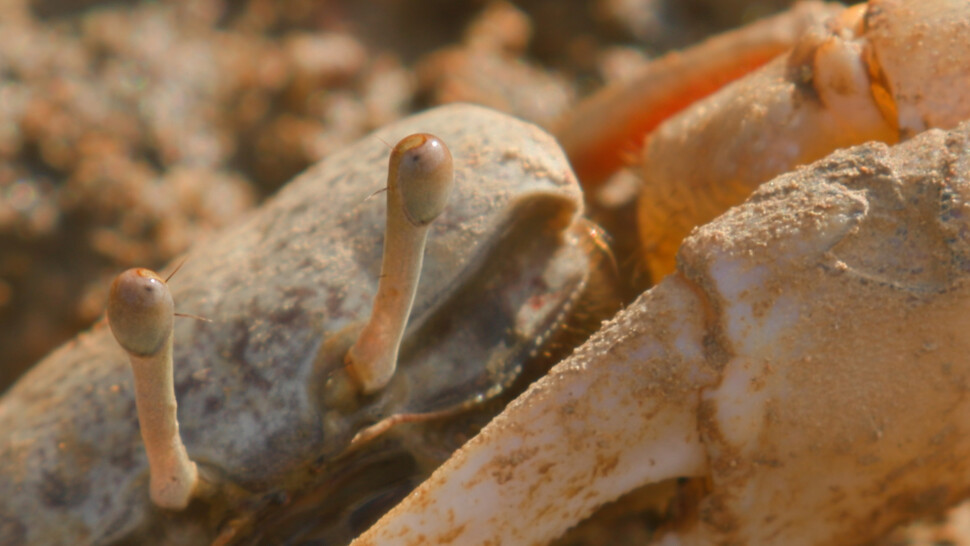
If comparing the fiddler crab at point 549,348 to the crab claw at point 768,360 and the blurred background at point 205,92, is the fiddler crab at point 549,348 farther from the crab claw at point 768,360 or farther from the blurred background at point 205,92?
the blurred background at point 205,92

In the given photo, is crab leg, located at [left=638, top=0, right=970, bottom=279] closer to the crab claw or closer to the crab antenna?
the crab claw

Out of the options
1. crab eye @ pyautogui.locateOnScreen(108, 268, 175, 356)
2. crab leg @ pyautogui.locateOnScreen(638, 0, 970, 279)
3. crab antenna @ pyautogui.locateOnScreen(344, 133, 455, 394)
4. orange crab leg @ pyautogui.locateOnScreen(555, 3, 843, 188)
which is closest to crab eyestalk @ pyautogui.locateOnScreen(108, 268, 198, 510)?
crab eye @ pyautogui.locateOnScreen(108, 268, 175, 356)

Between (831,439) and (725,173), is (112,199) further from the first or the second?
(831,439)

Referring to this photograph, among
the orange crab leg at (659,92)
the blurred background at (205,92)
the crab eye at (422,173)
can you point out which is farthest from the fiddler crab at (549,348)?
the blurred background at (205,92)

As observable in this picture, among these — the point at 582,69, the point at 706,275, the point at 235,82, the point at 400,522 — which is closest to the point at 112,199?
the point at 235,82

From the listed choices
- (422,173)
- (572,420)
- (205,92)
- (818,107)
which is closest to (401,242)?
(422,173)

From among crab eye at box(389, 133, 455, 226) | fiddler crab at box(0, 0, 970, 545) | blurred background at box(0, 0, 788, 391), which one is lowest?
blurred background at box(0, 0, 788, 391)
